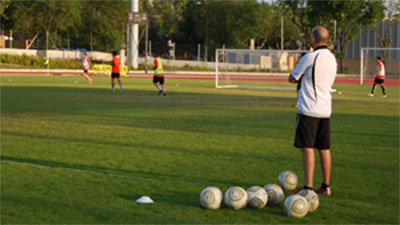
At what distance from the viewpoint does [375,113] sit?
19.8 meters

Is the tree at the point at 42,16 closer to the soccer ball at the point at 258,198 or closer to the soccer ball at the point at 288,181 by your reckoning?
the soccer ball at the point at 288,181

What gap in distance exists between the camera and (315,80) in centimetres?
737

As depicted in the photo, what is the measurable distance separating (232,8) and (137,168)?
263ft

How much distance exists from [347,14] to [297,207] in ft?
220

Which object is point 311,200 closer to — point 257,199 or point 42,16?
point 257,199

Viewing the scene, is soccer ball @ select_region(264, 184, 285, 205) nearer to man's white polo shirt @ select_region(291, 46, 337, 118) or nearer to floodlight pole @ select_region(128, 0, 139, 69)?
man's white polo shirt @ select_region(291, 46, 337, 118)

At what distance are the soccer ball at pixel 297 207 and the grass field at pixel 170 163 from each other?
83 millimetres

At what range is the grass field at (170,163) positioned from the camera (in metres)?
6.79

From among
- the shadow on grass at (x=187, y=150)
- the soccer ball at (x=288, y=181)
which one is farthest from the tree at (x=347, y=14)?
the soccer ball at (x=288, y=181)

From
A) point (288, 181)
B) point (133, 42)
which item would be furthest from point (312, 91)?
point (133, 42)

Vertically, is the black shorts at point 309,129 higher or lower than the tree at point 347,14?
lower

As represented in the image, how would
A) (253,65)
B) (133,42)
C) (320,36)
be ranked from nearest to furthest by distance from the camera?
(320,36) < (253,65) < (133,42)

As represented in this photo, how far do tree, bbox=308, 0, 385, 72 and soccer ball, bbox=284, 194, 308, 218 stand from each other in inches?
2561

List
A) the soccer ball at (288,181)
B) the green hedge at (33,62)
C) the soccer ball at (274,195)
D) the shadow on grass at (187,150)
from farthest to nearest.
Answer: the green hedge at (33,62)
the shadow on grass at (187,150)
the soccer ball at (288,181)
the soccer ball at (274,195)
